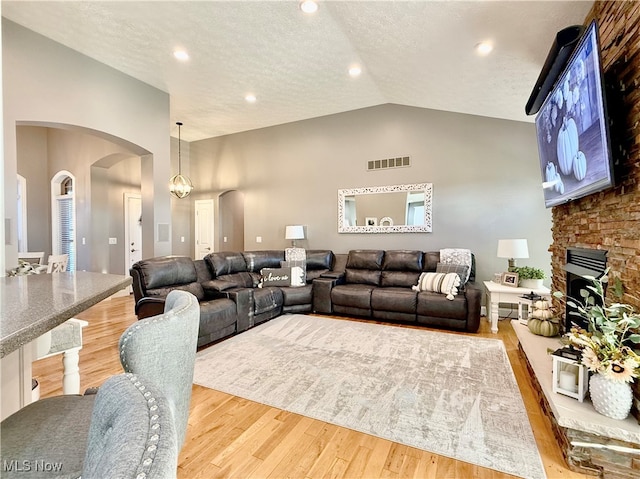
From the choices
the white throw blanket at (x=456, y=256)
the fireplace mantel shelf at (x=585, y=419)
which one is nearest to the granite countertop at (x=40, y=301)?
the fireplace mantel shelf at (x=585, y=419)

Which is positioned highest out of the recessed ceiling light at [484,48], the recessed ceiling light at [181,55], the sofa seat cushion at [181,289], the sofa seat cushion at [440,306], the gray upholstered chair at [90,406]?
the recessed ceiling light at [181,55]

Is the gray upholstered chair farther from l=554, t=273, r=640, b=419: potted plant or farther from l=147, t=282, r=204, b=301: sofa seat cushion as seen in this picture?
l=147, t=282, r=204, b=301: sofa seat cushion

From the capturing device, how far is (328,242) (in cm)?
581

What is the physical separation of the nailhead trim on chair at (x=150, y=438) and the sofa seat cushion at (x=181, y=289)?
10.7 feet

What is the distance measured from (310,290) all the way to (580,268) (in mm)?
3294

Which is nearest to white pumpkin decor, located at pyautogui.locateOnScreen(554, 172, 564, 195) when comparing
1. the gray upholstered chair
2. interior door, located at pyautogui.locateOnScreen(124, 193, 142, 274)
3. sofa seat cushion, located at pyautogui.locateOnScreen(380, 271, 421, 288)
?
sofa seat cushion, located at pyautogui.locateOnScreen(380, 271, 421, 288)

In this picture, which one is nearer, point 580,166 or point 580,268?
point 580,166

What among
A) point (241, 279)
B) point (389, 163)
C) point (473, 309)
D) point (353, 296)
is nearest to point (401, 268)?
point (353, 296)

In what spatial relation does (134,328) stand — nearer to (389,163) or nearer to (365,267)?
(365,267)

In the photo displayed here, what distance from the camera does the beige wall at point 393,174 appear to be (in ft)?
14.4

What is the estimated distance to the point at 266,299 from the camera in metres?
4.16

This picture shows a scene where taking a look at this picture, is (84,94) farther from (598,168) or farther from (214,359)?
(598,168)

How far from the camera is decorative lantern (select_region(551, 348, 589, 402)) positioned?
1716 mm

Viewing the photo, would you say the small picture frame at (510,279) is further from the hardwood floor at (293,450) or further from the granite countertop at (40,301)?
the granite countertop at (40,301)
